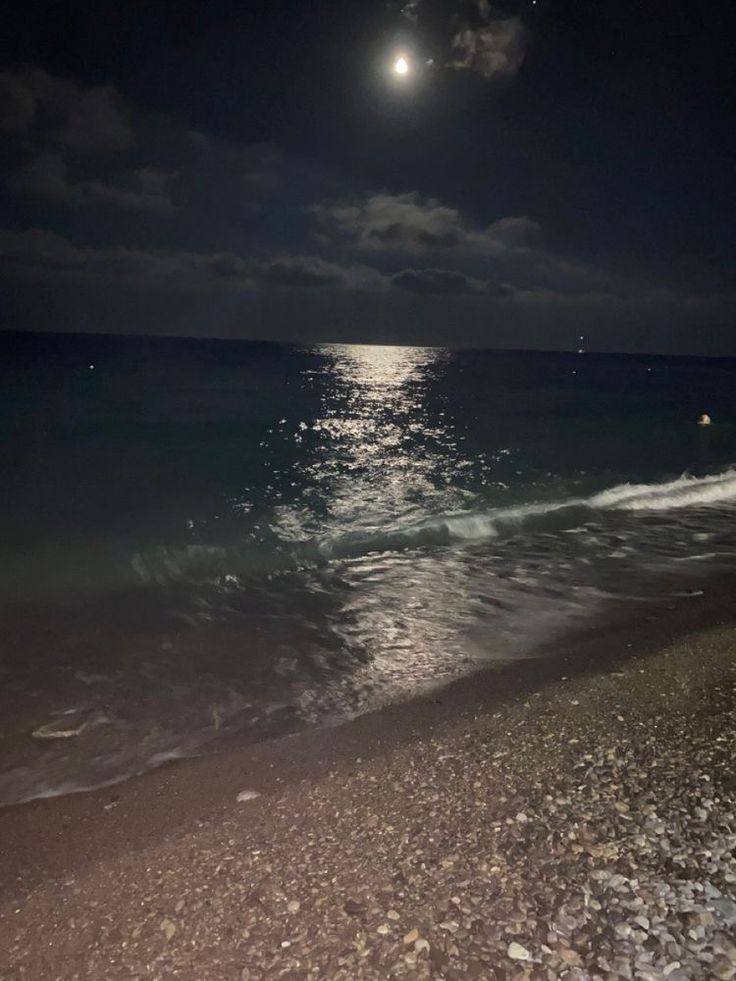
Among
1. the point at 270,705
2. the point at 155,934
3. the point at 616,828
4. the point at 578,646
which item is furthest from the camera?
the point at 578,646

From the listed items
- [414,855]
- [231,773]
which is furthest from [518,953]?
[231,773]

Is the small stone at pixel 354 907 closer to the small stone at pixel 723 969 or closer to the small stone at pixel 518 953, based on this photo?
the small stone at pixel 518 953

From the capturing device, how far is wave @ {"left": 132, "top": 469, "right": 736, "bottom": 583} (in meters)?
16.7

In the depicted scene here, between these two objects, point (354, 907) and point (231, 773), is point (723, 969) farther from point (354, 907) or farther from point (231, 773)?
point (231, 773)

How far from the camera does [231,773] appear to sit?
7.79 metres

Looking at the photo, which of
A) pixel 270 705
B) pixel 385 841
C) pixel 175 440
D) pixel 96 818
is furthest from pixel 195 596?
pixel 175 440

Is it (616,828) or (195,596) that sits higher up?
(616,828)

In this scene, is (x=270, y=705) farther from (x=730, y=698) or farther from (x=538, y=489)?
(x=538, y=489)

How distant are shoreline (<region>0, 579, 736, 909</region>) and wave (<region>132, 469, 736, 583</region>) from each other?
25.2ft

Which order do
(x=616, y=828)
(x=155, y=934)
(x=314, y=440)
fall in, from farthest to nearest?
(x=314, y=440) < (x=616, y=828) < (x=155, y=934)

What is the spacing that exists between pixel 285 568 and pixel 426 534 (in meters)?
4.98

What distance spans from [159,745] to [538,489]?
73.8ft

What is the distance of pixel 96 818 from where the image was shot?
705 centimetres

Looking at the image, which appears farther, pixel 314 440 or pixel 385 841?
pixel 314 440
